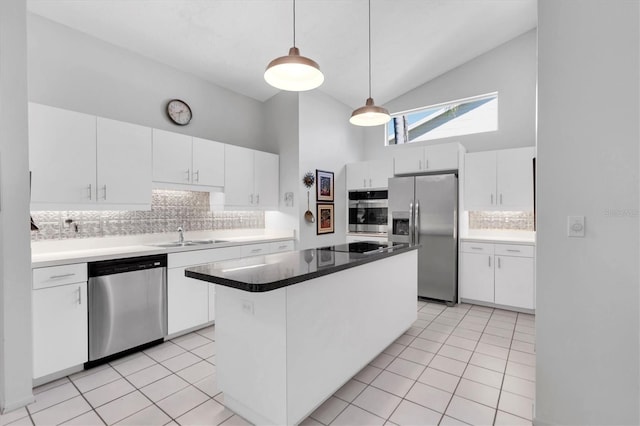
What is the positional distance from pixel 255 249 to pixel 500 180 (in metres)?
3.50

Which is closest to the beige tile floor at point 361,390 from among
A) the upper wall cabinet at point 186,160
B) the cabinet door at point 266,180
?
the upper wall cabinet at point 186,160

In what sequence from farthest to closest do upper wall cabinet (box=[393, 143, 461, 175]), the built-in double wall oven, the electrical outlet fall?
the built-in double wall oven, upper wall cabinet (box=[393, 143, 461, 175]), the electrical outlet

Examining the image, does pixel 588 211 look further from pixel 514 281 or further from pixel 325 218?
pixel 325 218

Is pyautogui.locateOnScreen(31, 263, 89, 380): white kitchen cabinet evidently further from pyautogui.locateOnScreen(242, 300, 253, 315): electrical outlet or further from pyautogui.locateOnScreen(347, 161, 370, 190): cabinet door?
pyautogui.locateOnScreen(347, 161, 370, 190): cabinet door

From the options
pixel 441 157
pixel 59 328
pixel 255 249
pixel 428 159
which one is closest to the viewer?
pixel 59 328

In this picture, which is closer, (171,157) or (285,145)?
(171,157)

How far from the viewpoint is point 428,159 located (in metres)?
4.64

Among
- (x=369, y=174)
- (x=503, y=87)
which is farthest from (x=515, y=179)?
(x=369, y=174)

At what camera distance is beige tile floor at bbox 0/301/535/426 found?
1.96m

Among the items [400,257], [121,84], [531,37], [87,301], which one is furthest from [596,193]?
[121,84]

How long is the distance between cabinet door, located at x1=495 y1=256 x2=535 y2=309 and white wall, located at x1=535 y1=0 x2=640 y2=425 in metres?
2.49

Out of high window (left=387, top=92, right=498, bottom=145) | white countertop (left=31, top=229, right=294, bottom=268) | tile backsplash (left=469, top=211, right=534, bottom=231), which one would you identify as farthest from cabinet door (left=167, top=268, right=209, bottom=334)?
high window (left=387, top=92, right=498, bottom=145)

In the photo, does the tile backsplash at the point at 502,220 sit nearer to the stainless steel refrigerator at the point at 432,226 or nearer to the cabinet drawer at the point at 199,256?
the stainless steel refrigerator at the point at 432,226

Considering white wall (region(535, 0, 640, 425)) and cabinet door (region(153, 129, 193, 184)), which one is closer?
white wall (region(535, 0, 640, 425))
